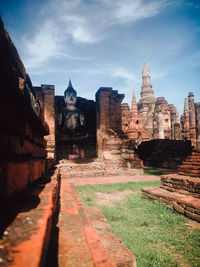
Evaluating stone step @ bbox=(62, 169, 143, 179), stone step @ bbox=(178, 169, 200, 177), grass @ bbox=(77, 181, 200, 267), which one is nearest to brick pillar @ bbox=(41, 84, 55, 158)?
stone step @ bbox=(62, 169, 143, 179)

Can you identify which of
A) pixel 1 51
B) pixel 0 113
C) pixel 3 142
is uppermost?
pixel 1 51

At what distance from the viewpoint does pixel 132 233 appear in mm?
2193

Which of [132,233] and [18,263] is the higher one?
[18,263]

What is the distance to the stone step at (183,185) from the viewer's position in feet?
10.8

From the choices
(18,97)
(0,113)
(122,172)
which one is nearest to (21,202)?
(0,113)

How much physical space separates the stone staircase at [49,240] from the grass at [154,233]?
1.47ft

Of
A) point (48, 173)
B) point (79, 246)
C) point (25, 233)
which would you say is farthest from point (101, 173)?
point (25, 233)

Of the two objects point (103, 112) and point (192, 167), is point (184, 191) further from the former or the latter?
point (103, 112)

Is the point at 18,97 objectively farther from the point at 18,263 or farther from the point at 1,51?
the point at 18,263

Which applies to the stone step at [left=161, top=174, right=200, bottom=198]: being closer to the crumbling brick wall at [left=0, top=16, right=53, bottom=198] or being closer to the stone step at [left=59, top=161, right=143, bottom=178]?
the crumbling brick wall at [left=0, top=16, right=53, bottom=198]

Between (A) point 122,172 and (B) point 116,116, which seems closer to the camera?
(A) point 122,172

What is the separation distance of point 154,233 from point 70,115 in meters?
9.85

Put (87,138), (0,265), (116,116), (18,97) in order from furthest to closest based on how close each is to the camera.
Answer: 1. (87,138)
2. (116,116)
3. (18,97)
4. (0,265)

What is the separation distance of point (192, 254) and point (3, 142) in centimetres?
219
